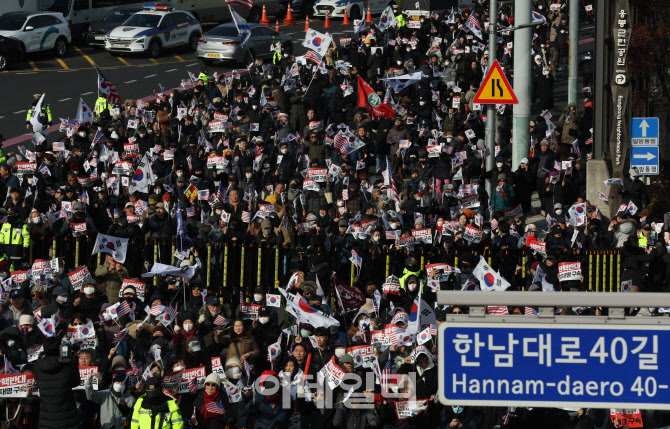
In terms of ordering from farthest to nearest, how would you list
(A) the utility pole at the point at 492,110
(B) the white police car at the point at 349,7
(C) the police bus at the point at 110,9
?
(B) the white police car at the point at 349,7, (C) the police bus at the point at 110,9, (A) the utility pole at the point at 492,110

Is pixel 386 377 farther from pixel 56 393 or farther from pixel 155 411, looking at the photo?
pixel 56 393

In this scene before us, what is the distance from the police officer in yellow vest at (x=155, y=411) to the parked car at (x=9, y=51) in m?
26.3

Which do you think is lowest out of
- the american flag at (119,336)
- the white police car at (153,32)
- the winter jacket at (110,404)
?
the winter jacket at (110,404)

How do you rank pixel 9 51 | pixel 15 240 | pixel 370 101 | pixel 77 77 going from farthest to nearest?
pixel 9 51 < pixel 77 77 < pixel 370 101 < pixel 15 240

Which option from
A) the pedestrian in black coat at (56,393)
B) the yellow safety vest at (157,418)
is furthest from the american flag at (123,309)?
the yellow safety vest at (157,418)

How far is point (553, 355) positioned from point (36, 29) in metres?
34.9

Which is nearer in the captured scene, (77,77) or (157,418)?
(157,418)

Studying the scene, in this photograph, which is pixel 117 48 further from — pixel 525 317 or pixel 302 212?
pixel 525 317

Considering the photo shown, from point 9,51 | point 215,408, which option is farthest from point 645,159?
point 9,51

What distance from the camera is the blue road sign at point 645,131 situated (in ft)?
54.0

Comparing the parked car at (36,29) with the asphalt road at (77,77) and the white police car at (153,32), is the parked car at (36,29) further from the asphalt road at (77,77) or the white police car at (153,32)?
the white police car at (153,32)

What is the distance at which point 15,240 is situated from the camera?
17.0m

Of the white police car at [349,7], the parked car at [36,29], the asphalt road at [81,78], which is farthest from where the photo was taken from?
the white police car at [349,7]

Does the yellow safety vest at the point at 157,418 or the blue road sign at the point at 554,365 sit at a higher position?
the blue road sign at the point at 554,365
